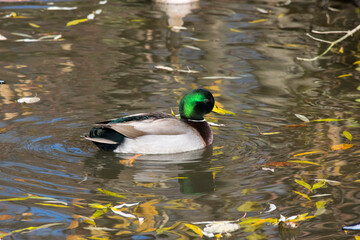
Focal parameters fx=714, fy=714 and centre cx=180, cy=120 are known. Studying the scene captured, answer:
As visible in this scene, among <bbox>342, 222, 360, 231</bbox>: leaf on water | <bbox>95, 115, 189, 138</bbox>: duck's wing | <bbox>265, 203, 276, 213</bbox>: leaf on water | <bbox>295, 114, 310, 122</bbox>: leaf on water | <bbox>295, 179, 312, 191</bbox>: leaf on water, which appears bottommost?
<bbox>295, 114, 310, 122</bbox>: leaf on water

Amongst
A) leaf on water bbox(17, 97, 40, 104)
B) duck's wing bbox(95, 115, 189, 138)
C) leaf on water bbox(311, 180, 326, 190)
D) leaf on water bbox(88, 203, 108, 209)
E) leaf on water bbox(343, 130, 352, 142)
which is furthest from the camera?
leaf on water bbox(17, 97, 40, 104)

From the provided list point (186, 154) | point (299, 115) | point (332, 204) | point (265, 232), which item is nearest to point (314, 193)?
point (332, 204)

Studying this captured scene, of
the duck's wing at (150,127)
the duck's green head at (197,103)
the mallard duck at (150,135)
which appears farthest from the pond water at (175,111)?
the duck's green head at (197,103)

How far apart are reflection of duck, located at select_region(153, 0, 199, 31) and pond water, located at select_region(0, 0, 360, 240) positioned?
99 millimetres

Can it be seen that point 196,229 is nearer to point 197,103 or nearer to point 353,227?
point 353,227

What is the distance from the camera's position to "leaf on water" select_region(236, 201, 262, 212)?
5766 mm

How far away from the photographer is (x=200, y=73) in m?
9.93

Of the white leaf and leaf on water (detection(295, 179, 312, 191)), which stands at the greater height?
the white leaf

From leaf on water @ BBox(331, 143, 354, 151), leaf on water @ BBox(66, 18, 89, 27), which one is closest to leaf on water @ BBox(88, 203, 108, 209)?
leaf on water @ BBox(331, 143, 354, 151)

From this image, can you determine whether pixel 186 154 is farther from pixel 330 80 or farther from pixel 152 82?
pixel 330 80

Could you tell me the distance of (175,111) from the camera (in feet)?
27.6

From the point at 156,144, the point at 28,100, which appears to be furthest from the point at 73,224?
the point at 28,100

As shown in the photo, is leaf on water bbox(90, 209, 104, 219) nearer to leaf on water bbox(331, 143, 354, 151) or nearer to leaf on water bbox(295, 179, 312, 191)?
leaf on water bbox(295, 179, 312, 191)

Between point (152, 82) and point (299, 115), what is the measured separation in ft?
7.07
